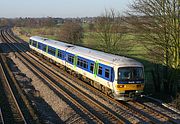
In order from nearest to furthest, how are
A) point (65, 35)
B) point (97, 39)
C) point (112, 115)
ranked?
point (112, 115), point (97, 39), point (65, 35)

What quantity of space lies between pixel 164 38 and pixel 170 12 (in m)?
1.65

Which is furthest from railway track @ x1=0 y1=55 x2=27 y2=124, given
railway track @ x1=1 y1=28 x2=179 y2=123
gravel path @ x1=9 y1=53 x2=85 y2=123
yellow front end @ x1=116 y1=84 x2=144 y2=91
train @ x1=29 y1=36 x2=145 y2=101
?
yellow front end @ x1=116 y1=84 x2=144 y2=91

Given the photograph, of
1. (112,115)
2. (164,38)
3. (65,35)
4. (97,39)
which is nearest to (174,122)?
(112,115)

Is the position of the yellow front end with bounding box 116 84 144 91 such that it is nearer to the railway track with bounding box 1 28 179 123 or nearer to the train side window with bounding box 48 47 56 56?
the railway track with bounding box 1 28 179 123

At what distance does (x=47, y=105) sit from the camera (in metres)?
18.8

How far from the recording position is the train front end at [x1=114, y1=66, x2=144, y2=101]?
17984 mm

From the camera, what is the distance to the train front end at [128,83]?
708 inches

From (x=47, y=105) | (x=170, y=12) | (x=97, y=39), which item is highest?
(x=170, y=12)

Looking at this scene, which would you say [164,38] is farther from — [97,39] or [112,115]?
[97,39]

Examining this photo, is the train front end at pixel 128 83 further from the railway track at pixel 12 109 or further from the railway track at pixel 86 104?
the railway track at pixel 12 109

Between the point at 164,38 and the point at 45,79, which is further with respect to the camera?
the point at 45,79

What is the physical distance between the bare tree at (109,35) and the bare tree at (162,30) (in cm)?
1369

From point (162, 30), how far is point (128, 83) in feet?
13.6

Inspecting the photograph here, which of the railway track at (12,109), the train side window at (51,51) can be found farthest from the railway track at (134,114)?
the train side window at (51,51)
